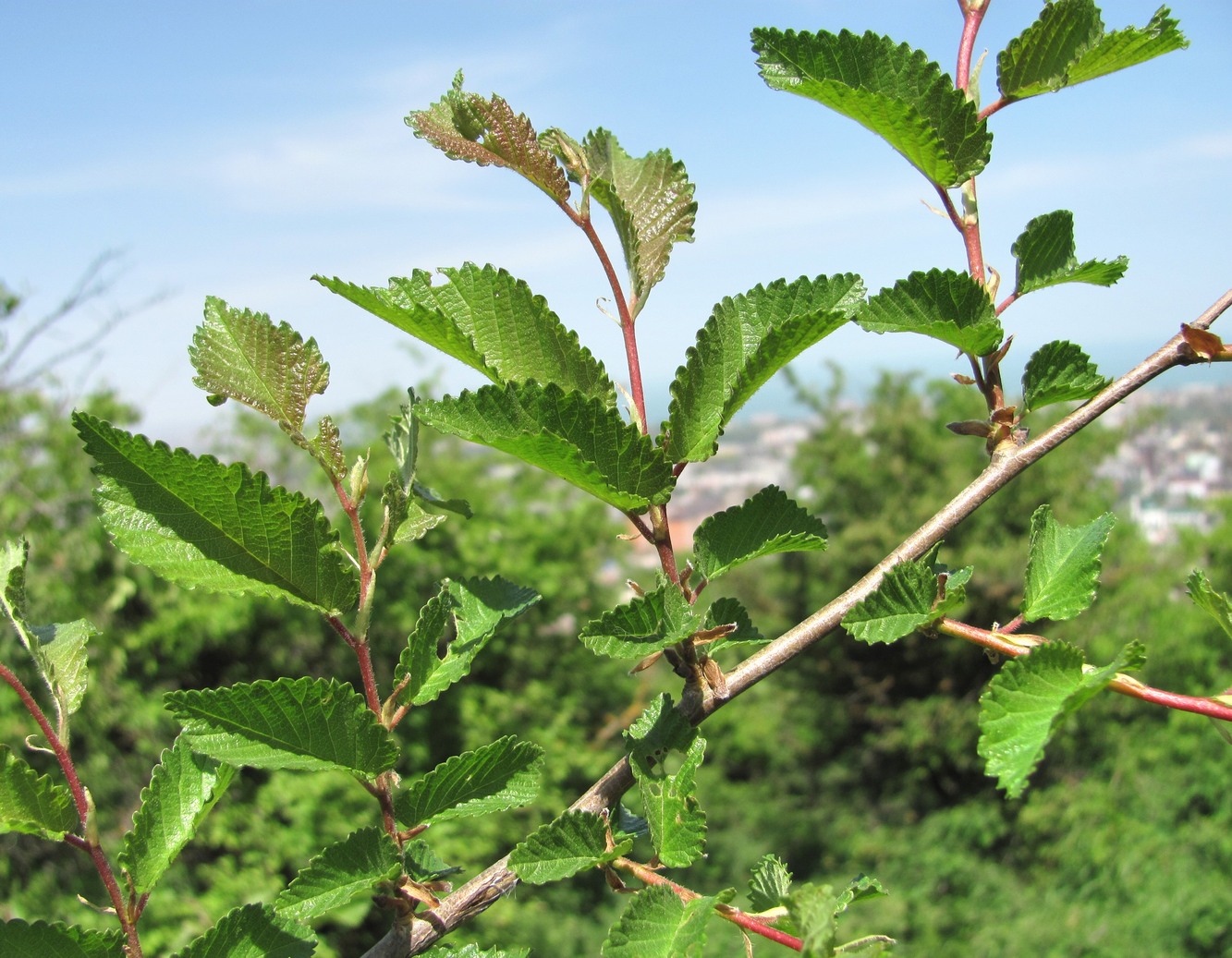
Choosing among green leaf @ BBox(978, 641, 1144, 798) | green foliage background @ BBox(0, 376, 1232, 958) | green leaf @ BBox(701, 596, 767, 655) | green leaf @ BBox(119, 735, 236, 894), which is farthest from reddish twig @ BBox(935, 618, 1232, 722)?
green foliage background @ BBox(0, 376, 1232, 958)

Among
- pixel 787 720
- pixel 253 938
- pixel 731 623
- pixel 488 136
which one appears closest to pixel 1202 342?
pixel 731 623

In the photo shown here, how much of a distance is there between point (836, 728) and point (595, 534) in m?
4.89

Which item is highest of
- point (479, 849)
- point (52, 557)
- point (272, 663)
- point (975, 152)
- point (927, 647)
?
point (975, 152)

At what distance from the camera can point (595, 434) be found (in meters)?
0.49

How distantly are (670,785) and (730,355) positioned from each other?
26cm

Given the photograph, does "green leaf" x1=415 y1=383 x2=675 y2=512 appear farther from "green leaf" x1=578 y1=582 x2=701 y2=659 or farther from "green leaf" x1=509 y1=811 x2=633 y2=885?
"green leaf" x1=509 y1=811 x2=633 y2=885

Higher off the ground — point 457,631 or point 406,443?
point 406,443

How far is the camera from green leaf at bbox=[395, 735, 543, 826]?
565mm

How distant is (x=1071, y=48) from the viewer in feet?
1.95

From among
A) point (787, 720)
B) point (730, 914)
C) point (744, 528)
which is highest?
point (744, 528)

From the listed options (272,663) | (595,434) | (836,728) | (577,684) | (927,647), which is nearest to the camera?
(595,434)

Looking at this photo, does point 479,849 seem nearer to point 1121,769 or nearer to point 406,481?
point 406,481

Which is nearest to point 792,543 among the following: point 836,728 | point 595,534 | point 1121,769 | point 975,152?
point 975,152

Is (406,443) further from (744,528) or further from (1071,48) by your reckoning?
(1071,48)
